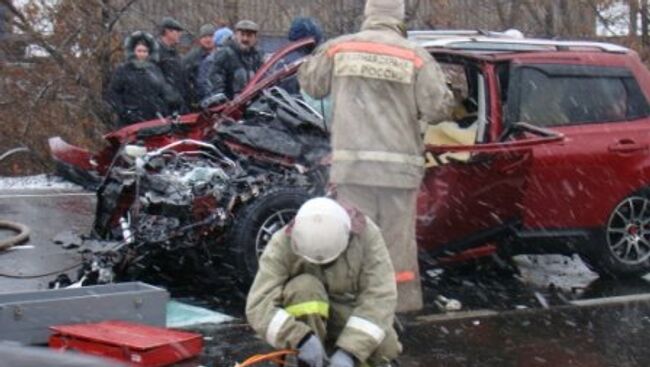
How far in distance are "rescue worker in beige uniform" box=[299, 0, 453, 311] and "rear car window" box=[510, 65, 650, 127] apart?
1.51m

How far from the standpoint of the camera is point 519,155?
28.3 feet

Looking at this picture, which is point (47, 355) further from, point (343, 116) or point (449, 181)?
point (449, 181)

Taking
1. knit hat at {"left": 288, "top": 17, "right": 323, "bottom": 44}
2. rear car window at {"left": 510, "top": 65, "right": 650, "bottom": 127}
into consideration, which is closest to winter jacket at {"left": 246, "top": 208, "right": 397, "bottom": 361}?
rear car window at {"left": 510, "top": 65, "right": 650, "bottom": 127}

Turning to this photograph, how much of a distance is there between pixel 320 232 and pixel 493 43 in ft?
15.7

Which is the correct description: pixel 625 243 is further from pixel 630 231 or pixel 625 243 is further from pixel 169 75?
pixel 169 75

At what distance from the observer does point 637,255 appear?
32.0 ft

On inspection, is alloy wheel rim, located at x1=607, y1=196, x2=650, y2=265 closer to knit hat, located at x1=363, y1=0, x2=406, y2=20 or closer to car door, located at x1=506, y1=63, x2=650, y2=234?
car door, located at x1=506, y1=63, x2=650, y2=234

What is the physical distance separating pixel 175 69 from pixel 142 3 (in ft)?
20.0

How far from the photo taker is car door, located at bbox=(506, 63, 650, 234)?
9016 millimetres

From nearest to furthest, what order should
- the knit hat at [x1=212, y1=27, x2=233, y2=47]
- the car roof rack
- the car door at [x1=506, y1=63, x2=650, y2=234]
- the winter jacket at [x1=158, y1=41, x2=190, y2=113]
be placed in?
1. the car door at [x1=506, y1=63, x2=650, y2=234]
2. the car roof rack
3. the winter jacket at [x1=158, y1=41, x2=190, y2=113]
4. the knit hat at [x1=212, y1=27, x2=233, y2=47]

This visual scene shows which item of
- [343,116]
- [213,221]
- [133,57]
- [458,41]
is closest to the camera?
[343,116]

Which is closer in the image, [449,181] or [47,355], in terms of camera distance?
[47,355]

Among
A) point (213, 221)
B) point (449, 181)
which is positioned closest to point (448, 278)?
point (449, 181)

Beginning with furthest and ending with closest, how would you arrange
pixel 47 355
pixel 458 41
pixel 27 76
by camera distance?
pixel 27 76
pixel 458 41
pixel 47 355
